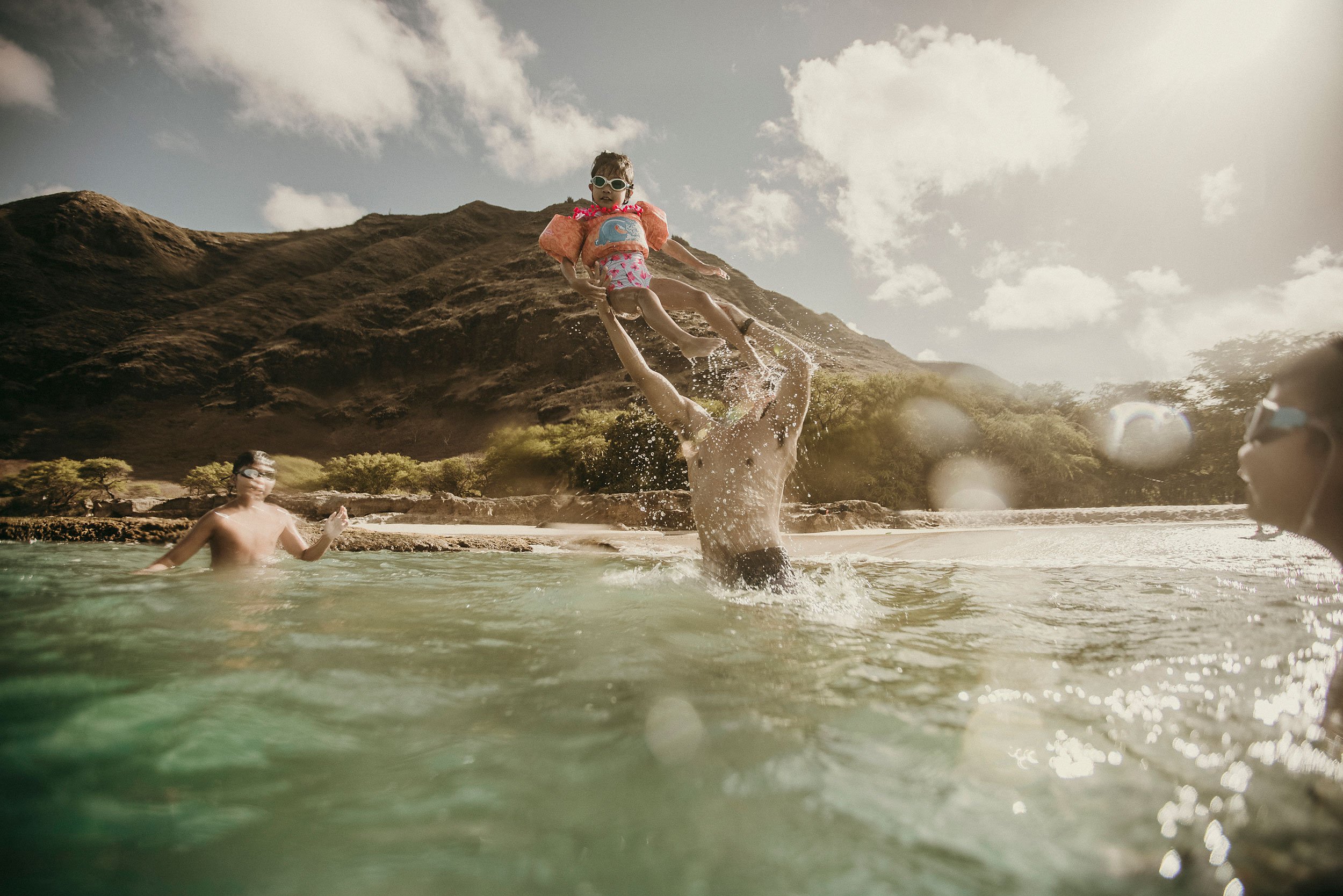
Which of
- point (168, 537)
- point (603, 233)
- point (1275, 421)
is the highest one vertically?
point (603, 233)

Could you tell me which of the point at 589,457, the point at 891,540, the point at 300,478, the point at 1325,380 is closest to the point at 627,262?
the point at 1325,380

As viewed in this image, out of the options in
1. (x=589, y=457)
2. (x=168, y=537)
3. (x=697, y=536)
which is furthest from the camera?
(x=589, y=457)

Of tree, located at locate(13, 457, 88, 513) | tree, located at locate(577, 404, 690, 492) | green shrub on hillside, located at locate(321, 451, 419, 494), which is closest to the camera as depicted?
tree, located at locate(577, 404, 690, 492)

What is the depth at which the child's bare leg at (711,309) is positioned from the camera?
3.93 meters

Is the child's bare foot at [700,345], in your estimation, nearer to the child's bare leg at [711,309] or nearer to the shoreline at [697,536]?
the child's bare leg at [711,309]

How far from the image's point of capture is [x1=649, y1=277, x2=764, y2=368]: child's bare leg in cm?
393

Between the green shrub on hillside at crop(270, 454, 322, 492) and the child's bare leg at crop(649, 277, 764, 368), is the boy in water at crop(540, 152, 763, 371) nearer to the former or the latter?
the child's bare leg at crop(649, 277, 764, 368)

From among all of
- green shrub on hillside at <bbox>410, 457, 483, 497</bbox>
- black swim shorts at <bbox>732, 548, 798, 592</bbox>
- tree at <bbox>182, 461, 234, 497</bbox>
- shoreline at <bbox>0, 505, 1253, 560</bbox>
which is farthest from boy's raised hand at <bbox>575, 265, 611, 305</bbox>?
tree at <bbox>182, 461, 234, 497</bbox>

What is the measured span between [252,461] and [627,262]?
11.3ft

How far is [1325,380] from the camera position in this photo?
1.49 metres

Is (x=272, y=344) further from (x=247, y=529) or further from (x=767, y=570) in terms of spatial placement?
(x=767, y=570)

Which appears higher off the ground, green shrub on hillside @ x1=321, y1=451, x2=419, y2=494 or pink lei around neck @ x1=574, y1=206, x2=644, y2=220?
pink lei around neck @ x1=574, y1=206, x2=644, y2=220

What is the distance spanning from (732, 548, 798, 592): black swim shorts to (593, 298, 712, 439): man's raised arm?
1074mm

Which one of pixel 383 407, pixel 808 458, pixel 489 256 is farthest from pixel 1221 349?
pixel 489 256
